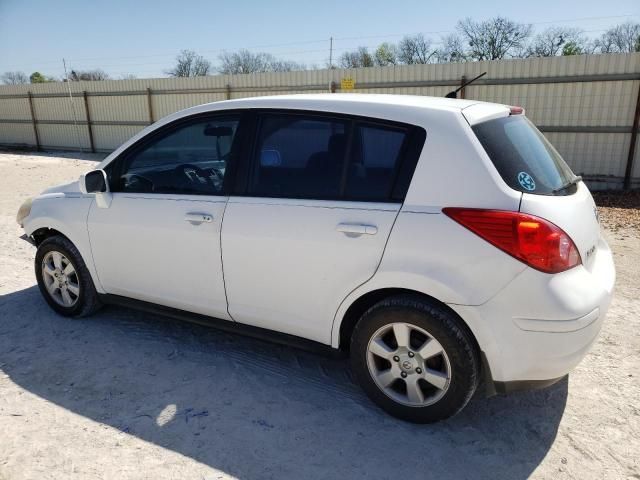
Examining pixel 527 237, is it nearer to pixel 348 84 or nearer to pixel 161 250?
pixel 161 250

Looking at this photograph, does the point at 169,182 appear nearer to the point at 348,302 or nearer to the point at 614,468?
the point at 348,302

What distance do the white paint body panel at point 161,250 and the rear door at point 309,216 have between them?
0.44 ft

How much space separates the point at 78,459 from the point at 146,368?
892mm

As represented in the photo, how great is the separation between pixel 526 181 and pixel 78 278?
333cm

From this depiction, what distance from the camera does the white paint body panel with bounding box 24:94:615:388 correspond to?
2359 mm

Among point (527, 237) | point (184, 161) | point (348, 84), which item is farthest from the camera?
point (348, 84)

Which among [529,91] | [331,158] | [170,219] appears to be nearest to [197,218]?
[170,219]

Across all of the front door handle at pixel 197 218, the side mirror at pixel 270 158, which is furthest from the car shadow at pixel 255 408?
the side mirror at pixel 270 158

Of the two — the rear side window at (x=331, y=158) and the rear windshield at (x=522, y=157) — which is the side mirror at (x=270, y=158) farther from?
the rear windshield at (x=522, y=157)

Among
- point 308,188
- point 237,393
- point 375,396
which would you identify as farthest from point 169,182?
point 375,396

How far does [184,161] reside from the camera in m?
3.59

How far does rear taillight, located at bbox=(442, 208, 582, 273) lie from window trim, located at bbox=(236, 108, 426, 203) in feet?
1.49

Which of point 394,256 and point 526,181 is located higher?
point 526,181

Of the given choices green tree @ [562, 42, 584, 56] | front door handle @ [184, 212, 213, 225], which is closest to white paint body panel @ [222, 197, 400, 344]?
front door handle @ [184, 212, 213, 225]
